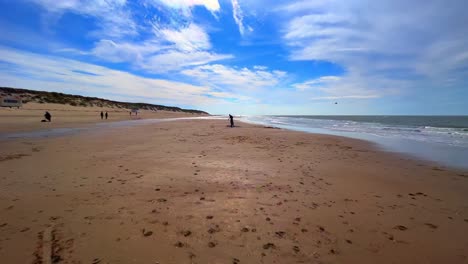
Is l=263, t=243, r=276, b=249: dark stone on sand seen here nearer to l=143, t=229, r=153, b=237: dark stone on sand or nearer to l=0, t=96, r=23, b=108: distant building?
l=143, t=229, r=153, b=237: dark stone on sand

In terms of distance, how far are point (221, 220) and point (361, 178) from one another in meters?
5.11

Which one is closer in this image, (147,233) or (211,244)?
(211,244)

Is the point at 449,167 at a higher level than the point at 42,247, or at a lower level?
higher

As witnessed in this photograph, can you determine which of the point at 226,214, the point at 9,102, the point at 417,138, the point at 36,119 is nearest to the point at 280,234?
the point at 226,214

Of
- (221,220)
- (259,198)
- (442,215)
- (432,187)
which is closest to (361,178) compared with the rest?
(432,187)

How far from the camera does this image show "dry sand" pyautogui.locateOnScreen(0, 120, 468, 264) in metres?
3.21

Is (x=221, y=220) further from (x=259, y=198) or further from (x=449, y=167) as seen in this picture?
(x=449, y=167)

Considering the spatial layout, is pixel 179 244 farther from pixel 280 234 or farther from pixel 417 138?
pixel 417 138

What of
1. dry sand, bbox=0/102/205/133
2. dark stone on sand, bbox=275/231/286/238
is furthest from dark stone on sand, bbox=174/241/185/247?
dry sand, bbox=0/102/205/133

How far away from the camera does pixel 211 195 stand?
5324 millimetres

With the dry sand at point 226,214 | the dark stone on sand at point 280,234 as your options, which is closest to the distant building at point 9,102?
the dry sand at point 226,214

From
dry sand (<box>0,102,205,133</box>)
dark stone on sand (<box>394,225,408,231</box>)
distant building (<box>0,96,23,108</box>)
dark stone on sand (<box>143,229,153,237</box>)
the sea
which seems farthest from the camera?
distant building (<box>0,96,23,108</box>)

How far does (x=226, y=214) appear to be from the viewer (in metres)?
4.38

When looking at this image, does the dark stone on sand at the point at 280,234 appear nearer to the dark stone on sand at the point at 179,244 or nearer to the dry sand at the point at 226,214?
the dry sand at the point at 226,214
